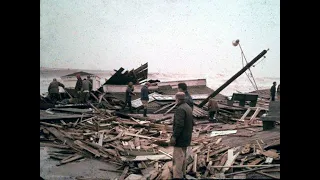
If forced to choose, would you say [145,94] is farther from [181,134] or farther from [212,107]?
[181,134]

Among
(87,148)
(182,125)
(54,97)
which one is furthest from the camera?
(54,97)

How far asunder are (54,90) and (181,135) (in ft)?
13.2

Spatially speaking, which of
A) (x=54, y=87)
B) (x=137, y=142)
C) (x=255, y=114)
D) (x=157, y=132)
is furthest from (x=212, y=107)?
(x=54, y=87)

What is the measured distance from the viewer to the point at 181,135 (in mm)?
4773

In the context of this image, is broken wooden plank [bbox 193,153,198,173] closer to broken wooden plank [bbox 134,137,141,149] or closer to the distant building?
broken wooden plank [bbox 134,137,141,149]

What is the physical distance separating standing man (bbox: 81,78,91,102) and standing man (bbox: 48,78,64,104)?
24.4 inches

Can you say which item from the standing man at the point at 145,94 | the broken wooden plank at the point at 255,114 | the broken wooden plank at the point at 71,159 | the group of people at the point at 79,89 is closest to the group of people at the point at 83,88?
the group of people at the point at 79,89

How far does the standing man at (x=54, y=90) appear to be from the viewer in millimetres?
6984
